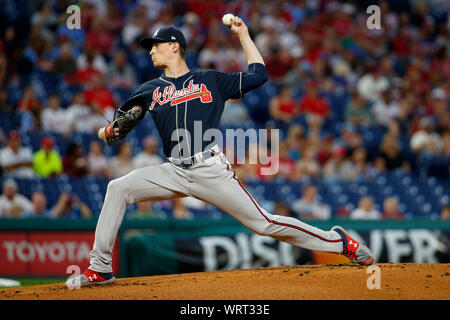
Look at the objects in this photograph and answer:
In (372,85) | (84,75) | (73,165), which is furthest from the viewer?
(372,85)

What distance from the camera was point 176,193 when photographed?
14.8 feet

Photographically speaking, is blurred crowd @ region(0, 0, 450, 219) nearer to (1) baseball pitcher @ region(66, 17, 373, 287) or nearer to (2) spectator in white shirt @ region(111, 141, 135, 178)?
(2) spectator in white shirt @ region(111, 141, 135, 178)

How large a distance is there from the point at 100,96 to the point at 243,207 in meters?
5.70

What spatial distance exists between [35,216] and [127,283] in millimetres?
3279

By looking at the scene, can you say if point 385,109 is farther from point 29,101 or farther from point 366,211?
point 29,101

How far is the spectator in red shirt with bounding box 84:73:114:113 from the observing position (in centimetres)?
950

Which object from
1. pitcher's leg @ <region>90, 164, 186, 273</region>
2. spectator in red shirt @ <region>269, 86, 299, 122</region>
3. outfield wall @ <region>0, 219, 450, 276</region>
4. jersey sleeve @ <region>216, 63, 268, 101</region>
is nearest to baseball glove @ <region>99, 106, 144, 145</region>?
pitcher's leg @ <region>90, 164, 186, 273</region>

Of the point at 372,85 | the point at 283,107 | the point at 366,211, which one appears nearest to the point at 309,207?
the point at 366,211

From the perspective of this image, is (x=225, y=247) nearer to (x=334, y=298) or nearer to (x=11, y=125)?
(x=334, y=298)

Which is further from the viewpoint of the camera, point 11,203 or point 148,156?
point 148,156

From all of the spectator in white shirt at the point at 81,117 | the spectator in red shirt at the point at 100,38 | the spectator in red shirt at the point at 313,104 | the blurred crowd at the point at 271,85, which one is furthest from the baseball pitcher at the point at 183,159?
the spectator in red shirt at the point at 313,104

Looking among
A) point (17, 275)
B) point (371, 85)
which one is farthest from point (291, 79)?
point (17, 275)

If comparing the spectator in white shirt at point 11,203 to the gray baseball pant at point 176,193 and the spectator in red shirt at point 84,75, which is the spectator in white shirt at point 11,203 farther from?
the gray baseball pant at point 176,193

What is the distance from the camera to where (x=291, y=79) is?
39.4 ft
